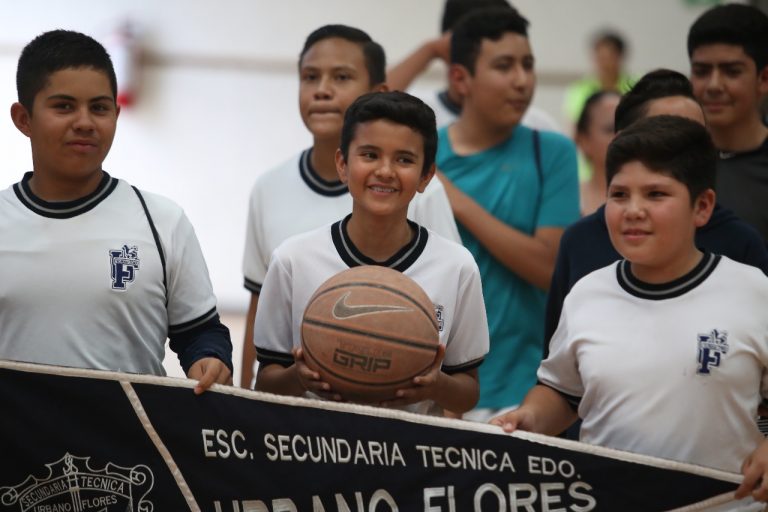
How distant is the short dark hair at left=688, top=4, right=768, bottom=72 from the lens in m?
4.93

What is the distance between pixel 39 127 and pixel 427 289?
130 centimetres

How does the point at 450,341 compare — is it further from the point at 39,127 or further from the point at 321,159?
the point at 39,127

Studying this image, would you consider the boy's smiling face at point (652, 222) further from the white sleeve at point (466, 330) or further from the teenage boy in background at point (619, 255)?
the white sleeve at point (466, 330)

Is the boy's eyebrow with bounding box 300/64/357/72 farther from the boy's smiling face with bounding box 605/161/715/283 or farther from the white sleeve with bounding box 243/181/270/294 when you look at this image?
the boy's smiling face with bounding box 605/161/715/283

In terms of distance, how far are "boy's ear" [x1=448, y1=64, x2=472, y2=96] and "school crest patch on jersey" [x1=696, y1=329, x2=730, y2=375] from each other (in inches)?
86.7

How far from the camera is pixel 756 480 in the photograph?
322 centimetres

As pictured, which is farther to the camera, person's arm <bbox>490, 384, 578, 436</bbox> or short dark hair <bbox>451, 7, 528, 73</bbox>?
short dark hair <bbox>451, 7, 528, 73</bbox>

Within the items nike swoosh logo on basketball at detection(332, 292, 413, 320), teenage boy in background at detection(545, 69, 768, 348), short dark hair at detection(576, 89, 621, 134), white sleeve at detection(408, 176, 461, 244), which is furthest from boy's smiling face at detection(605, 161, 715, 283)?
short dark hair at detection(576, 89, 621, 134)

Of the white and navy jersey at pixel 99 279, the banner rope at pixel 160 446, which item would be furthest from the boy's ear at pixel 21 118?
the banner rope at pixel 160 446

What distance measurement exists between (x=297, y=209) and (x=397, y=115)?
34.0 inches

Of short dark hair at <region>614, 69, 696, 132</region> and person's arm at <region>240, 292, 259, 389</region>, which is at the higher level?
short dark hair at <region>614, 69, 696, 132</region>

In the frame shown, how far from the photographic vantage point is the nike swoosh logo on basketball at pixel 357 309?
3.35 metres

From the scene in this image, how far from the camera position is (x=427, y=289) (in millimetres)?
3658

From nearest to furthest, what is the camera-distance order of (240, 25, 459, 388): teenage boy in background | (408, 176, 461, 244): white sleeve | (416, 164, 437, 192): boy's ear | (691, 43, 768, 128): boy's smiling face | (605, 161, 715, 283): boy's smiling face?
(605, 161, 715, 283): boy's smiling face, (416, 164, 437, 192): boy's ear, (408, 176, 461, 244): white sleeve, (240, 25, 459, 388): teenage boy in background, (691, 43, 768, 128): boy's smiling face
